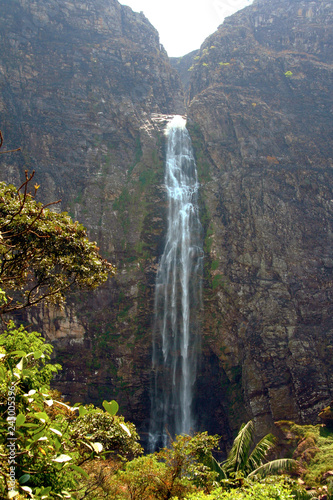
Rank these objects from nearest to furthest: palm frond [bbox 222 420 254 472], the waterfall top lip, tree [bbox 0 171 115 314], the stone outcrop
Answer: tree [bbox 0 171 115 314] < palm frond [bbox 222 420 254 472] < the stone outcrop < the waterfall top lip

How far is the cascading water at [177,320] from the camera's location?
2227cm

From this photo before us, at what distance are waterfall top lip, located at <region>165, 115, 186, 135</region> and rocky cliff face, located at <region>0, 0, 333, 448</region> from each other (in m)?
0.96

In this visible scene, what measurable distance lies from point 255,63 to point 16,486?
43.1 metres

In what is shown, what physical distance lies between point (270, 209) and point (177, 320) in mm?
11500

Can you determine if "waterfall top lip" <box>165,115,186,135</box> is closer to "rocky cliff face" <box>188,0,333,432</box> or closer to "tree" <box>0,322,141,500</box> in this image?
"rocky cliff face" <box>188,0,333,432</box>

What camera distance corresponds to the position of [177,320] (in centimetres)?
2427

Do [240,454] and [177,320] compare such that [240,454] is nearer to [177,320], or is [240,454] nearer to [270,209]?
[177,320]

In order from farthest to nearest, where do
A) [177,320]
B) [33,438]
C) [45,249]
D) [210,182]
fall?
[210,182] < [177,320] < [45,249] < [33,438]

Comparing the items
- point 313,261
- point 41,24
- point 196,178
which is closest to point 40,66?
point 41,24

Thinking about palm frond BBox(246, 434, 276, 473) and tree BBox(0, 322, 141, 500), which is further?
palm frond BBox(246, 434, 276, 473)

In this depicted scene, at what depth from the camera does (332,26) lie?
38.6 metres

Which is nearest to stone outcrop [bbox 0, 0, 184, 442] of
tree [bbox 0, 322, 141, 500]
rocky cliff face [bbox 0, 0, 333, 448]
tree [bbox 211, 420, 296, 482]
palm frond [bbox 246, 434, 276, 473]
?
rocky cliff face [bbox 0, 0, 333, 448]

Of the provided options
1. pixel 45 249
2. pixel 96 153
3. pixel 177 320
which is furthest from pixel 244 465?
pixel 96 153

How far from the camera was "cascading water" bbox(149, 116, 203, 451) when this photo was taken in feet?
73.0
